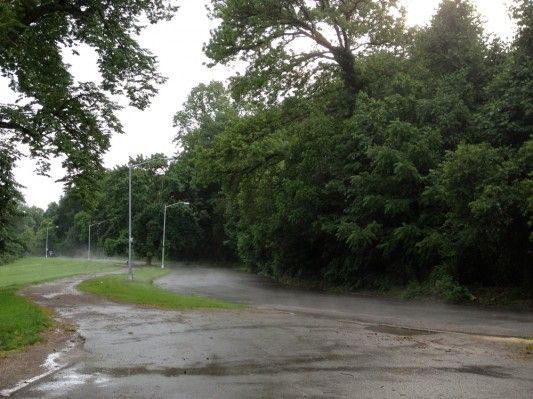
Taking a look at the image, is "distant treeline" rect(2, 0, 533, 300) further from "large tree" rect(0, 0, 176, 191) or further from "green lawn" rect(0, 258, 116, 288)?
"green lawn" rect(0, 258, 116, 288)

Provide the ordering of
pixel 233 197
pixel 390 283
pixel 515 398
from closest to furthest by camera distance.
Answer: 1. pixel 515 398
2. pixel 390 283
3. pixel 233 197

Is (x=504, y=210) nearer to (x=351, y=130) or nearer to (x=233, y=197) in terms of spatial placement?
(x=351, y=130)

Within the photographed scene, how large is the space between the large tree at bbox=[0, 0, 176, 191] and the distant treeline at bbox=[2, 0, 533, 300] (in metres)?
2.37

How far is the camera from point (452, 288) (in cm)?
2491

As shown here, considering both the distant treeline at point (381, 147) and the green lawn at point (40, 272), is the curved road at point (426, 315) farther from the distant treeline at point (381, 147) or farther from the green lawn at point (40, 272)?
the green lawn at point (40, 272)

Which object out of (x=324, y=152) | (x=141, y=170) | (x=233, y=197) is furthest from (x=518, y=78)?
(x=141, y=170)

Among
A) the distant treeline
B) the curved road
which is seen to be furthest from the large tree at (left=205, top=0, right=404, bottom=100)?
the curved road

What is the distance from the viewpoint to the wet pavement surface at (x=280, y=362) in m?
7.85

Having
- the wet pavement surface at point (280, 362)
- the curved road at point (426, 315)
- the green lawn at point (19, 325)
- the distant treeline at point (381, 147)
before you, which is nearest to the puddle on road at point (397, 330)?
the wet pavement surface at point (280, 362)

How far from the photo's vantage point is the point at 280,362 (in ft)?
32.4

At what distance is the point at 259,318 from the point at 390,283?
15.0 meters

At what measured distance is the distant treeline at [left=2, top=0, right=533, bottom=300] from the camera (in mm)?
22828

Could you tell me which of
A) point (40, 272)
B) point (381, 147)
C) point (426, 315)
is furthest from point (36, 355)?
point (40, 272)

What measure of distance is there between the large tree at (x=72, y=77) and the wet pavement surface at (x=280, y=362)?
7.53 metres
